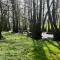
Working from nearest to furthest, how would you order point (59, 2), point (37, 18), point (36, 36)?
1. point (36, 36)
2. point (37, 18)
3. point (59, 2)

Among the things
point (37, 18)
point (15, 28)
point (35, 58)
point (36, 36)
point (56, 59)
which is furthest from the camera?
point (15, 28)

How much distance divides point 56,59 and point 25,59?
56.4 inches

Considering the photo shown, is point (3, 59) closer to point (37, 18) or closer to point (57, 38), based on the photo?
point (57, 38)

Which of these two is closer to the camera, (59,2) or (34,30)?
(34,30)

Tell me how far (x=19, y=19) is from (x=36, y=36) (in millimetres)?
15418

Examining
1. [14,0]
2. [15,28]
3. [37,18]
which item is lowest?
[15,28]

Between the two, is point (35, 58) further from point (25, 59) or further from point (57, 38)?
point (57, 38)

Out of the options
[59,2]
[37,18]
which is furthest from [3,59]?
[59,2]

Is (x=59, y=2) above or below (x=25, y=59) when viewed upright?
above

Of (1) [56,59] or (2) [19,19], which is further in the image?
(2) [19,19]

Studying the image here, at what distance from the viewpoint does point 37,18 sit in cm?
2553

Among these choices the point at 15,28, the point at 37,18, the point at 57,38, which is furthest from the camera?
the point at 15,28

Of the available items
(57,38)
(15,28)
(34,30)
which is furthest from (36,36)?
(15,28)

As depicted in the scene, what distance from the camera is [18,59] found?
1000cm
